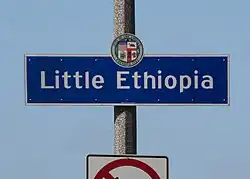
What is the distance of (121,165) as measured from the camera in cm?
611

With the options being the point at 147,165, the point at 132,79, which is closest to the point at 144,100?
the point at 132,79

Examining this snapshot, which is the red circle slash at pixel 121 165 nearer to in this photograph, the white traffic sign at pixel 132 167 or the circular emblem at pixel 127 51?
the white traffic sign at pixel 132 167

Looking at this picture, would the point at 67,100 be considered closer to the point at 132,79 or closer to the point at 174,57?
the point at 132,79

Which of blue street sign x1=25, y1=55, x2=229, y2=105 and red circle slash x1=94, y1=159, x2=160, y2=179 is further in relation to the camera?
blue street sign x1=25, y1=55, x2=229, y2=105

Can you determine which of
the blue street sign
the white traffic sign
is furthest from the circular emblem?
the white traffic sign

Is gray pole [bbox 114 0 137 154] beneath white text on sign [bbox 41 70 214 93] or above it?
beneath

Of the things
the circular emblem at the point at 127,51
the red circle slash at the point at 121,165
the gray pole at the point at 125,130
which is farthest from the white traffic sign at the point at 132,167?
the circular emblem at the point at 127,51

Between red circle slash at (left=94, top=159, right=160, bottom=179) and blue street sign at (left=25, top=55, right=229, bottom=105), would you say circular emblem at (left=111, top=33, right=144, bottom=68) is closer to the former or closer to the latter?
blue street sign at (left=25, top=55, right=229, bottom=105)

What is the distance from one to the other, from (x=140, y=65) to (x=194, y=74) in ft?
1.57

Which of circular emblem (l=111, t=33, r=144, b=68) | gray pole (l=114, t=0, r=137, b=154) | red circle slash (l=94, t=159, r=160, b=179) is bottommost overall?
red circle slash (l=94, t=159, r=160, b=179)

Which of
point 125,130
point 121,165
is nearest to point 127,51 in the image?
point 125,130

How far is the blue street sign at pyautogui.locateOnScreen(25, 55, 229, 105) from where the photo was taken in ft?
20.8

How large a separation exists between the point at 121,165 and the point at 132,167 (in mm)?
94

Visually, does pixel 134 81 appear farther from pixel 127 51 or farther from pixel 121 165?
pixel 121 165
